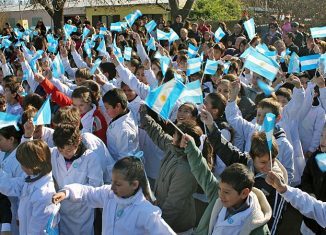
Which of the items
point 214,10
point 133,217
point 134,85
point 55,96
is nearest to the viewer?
point 133,217

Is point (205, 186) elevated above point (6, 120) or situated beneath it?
situated beneath

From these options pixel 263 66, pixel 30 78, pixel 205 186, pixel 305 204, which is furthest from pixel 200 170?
pixel 30 78

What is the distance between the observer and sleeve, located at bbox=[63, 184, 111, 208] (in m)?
3.71

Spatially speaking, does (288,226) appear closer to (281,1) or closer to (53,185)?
(53,185)

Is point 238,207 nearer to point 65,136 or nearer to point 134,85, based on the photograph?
point 65,136

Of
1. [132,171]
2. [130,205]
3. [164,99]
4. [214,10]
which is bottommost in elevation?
[214,10]

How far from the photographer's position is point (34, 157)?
3.87m

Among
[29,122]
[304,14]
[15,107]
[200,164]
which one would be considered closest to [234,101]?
[200,164]

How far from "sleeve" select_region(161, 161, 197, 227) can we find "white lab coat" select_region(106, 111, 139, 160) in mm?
825

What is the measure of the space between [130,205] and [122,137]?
142 cm

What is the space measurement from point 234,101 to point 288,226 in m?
1.53

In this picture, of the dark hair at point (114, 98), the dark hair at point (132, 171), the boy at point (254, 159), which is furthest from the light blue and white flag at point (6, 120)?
the boy at point (254, 159)

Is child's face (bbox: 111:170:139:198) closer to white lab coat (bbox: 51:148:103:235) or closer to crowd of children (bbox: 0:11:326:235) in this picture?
crowd of children (bbox: 0:11:326:235)

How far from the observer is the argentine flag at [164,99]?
12.9ft
